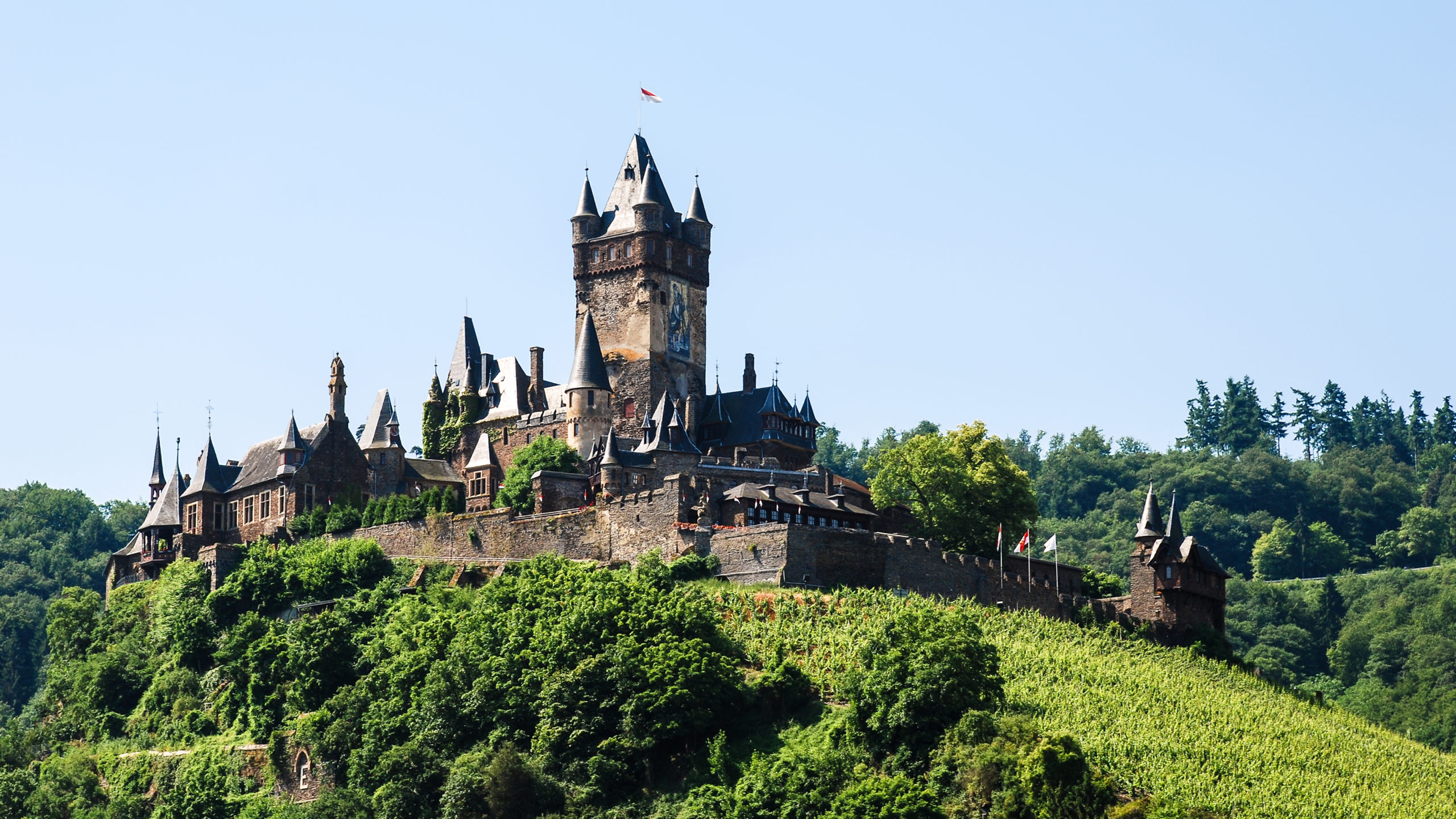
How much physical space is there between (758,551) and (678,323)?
80.3 feet

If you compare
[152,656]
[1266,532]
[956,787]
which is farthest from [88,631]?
[1266,532]

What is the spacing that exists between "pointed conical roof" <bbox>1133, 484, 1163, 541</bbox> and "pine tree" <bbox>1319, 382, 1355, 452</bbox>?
101678 millimetres

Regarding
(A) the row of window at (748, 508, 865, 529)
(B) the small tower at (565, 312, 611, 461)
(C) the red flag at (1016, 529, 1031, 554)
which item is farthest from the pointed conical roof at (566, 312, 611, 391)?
(C) the red flag at (1016, 529, 1031, 554)

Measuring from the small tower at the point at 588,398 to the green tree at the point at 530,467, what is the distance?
1979 millimetres

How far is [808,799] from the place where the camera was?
189 ft

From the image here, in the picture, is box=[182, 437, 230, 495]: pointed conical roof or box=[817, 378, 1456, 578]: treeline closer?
box=[182, 437, 230, 495]: pointed conical roof

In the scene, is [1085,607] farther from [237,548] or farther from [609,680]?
[237,548]

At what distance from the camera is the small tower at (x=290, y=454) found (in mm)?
90562

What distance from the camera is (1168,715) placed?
213ft

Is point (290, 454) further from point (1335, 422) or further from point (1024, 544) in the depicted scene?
point (1335, 422)

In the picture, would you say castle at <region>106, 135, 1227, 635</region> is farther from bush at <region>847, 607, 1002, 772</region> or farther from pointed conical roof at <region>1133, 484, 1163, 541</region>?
bush at <region>847, 607, 1002, 772</region>

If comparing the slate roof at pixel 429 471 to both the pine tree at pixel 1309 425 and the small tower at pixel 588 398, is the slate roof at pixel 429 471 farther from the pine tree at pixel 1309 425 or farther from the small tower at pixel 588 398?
the pine tree at pixel 1309 425

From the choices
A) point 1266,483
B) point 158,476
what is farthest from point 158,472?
point 1266,483

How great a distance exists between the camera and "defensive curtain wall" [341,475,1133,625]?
7412cm
